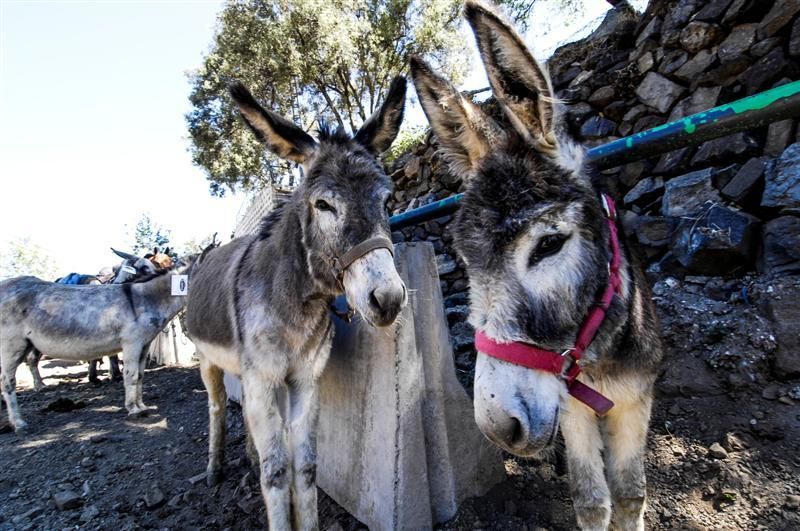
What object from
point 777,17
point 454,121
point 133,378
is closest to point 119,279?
point 133,378

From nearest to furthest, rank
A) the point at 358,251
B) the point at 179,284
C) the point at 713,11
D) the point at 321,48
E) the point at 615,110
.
Result: the point at 358,251 → the point at 713,11 → the point at 615,110 → the point at 179,284 → the point at 321,48

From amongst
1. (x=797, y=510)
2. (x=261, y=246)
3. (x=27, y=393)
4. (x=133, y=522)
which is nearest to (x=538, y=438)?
(x=797, y=510)

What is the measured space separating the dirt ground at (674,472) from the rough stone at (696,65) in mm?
1806

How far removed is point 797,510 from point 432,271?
1.90 m

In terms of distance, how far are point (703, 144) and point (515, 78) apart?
234 centimetres

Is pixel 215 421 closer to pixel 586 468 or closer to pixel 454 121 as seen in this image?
pixel 586 468

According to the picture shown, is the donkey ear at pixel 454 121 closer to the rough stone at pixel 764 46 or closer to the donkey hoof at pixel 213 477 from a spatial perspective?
the rough stone at pixel 764 46

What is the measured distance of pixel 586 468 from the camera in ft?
5.42

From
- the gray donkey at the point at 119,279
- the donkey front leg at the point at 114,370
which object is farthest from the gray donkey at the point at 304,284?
the donkey front leg at the point at 114,370

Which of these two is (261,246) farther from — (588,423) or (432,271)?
(588,423)

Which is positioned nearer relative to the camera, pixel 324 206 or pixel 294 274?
pixel 324 206

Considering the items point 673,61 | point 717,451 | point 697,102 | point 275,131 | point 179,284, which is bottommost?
point 717,451

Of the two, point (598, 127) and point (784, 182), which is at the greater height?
point (598, 127)

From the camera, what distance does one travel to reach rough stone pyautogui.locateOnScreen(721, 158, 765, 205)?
96.2 inches
